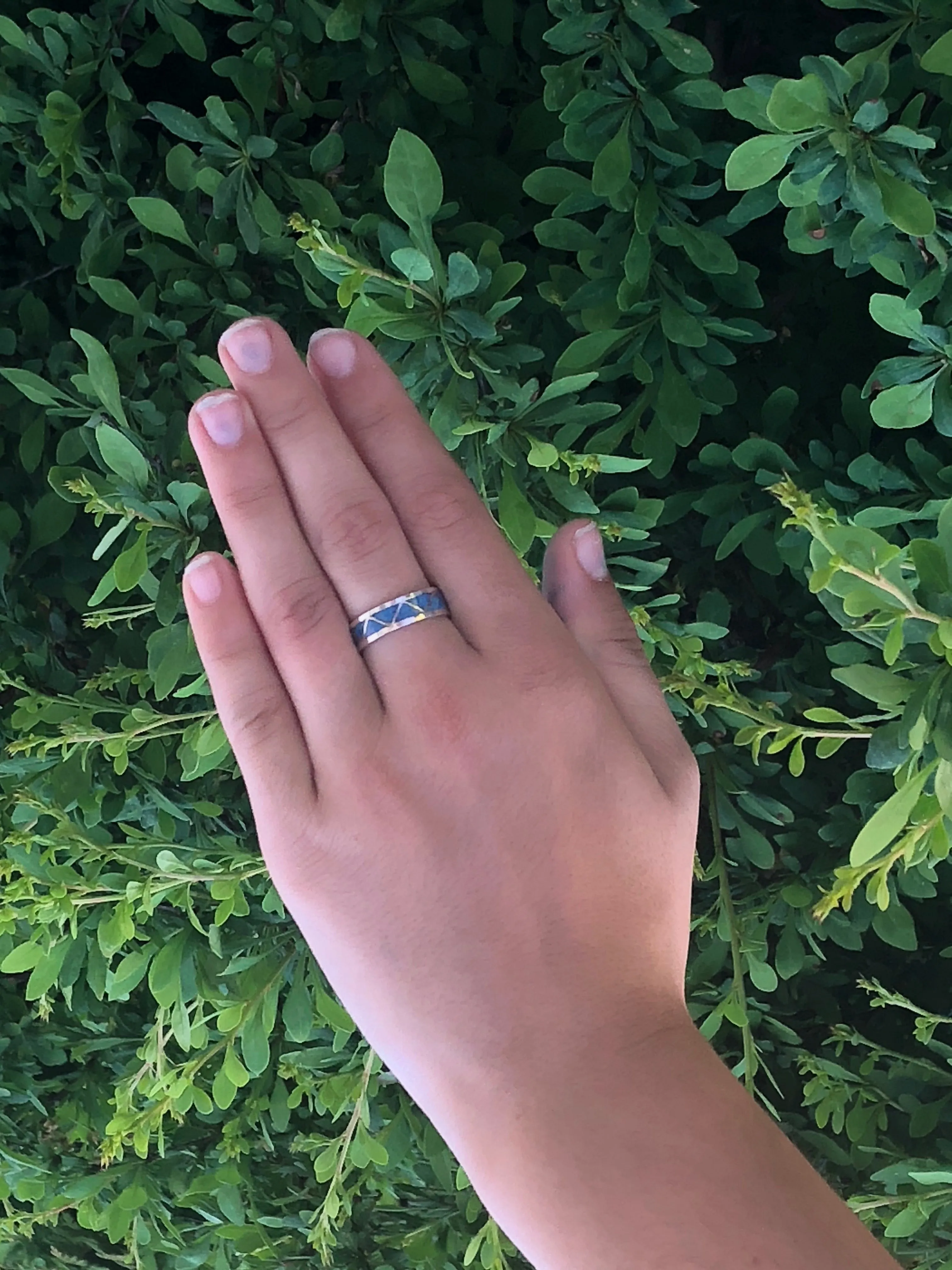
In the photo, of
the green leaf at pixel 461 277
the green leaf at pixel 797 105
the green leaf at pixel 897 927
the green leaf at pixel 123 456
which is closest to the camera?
the green leaf at pixel 797 105

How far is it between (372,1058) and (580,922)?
42 cm

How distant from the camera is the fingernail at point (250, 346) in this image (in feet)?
2.57

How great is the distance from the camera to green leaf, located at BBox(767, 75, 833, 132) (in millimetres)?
603

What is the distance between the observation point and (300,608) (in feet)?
2.59

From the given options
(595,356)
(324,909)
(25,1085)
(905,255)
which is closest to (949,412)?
(905,255)

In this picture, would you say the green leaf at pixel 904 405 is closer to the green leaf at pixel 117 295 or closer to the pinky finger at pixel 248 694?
the pinky finger at pixel 248 694

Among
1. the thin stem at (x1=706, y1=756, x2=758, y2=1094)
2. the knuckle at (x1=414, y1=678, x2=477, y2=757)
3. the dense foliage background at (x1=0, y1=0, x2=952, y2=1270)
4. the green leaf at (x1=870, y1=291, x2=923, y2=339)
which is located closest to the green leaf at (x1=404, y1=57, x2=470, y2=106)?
the dense foliage background at (x1=0, y1=0, x2=952, y2=1270)

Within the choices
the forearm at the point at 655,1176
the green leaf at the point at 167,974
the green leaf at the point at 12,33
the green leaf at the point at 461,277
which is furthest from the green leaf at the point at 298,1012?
the green leaf at the point at 12,33

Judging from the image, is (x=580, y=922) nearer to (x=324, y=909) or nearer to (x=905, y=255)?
(x=324, y=909)

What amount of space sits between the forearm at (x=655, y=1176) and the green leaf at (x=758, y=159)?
0.58 m

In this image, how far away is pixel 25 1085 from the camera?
1.28 metres

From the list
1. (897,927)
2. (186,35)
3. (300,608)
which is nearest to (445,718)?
(300,608)

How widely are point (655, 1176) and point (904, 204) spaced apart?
639 millimetres

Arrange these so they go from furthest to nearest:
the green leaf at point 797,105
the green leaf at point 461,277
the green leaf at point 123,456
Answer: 1. the green leaf at point 123,456
2. the green leaf at point 461,277
3. the green leaf at point 797,105
